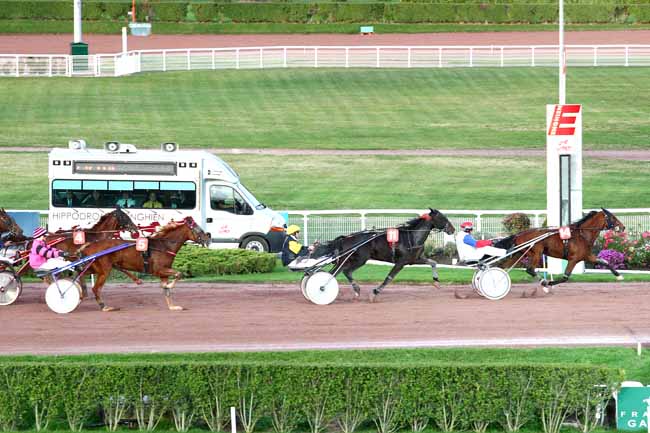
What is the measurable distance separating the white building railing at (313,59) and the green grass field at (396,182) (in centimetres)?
1320

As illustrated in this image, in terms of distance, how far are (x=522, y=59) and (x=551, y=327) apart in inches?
1391

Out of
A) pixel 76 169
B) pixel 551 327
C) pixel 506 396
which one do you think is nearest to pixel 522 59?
pixel 76 169

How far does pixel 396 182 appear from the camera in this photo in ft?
114

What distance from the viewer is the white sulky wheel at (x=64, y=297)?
64.5 feet

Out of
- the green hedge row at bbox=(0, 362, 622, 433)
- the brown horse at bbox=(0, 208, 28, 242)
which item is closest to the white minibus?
the brown horse at bbox=(0, 208, 28, 242)

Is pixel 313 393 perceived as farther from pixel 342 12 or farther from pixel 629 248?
pixel 342 12

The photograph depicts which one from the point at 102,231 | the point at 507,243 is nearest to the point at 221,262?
the point at 102,231

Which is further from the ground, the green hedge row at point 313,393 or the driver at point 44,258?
the driver at point 44,258

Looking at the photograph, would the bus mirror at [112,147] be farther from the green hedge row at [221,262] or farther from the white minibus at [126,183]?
the green hedge row at [221,262]

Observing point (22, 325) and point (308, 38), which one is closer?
point (22, 325)

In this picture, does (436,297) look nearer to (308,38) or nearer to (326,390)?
(326,390)

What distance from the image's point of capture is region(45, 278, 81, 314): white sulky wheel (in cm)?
1967

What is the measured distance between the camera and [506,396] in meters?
14.4

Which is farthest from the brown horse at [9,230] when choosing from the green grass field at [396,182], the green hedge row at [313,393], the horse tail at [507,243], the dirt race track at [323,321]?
the green grass field at [396,182]
